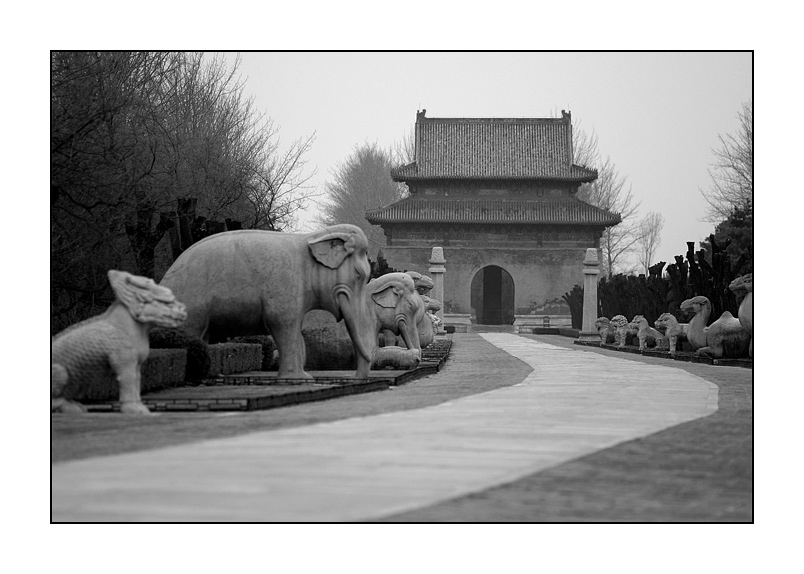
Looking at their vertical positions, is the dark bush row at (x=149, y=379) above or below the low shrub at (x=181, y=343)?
below

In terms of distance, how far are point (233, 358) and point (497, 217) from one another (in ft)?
164

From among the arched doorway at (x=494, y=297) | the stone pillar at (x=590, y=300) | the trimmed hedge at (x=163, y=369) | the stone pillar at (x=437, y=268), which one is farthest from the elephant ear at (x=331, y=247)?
the arched doorway at (x=494, y=297)

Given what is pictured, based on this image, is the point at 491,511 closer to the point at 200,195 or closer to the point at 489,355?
the point at 489,355

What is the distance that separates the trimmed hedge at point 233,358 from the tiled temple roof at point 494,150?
48.7 metres

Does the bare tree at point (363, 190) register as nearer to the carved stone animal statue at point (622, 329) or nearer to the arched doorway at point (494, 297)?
the arched doorway at point (494, 297)

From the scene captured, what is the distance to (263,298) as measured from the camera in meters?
11.9

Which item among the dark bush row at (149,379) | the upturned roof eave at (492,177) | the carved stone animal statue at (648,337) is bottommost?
the carved stone animal statue at (648,337)

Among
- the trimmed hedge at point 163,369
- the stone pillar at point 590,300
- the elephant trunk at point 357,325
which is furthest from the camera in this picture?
the stone pillar at point 590,300

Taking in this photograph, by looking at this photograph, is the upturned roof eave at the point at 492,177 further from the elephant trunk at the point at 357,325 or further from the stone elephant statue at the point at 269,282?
the stone elephant statue at the point at 269,282

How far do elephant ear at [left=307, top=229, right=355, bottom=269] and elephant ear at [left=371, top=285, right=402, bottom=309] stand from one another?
428cm

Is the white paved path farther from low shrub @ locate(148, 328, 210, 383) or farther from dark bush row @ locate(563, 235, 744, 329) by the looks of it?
dark bush row @ locate(563, 235, 744, 329)

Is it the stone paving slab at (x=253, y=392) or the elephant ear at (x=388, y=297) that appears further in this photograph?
the elephant ear at (x=388, y=297)

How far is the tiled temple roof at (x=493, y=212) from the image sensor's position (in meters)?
63.0

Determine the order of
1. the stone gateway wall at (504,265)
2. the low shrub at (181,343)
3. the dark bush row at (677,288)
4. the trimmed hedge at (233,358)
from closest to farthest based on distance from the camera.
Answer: the low shrub at (181,343) → the trimmed hedge at (233,358) → the dark bush row at (677,288) → the stone gateway wall at (504,265)
